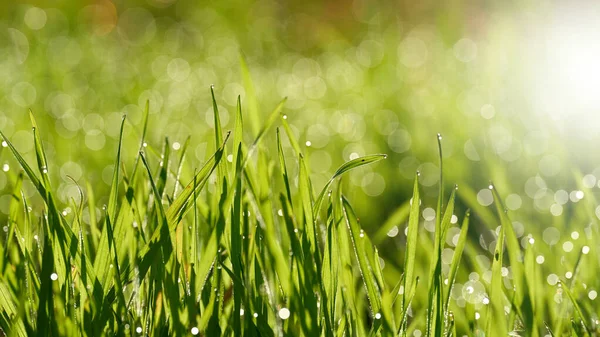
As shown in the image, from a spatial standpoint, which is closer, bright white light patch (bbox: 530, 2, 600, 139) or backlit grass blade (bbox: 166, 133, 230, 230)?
backlit grass blade (bbox: 166, 133, 230, 230)

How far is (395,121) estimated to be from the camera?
74.2 inches

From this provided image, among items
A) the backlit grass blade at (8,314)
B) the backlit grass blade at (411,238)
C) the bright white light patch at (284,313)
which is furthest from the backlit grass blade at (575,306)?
the backlit grass blade at (8,314)

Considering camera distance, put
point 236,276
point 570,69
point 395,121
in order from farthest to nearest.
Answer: point 570,69 < point 395,121 < point 236,276

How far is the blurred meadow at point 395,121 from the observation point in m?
0.99

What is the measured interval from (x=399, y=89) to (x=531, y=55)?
450mm

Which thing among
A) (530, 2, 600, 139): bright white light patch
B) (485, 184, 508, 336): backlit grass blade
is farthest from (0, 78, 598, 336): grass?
(530, 2, 600, 139): bright white light patch

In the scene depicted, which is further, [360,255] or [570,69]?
[570,69]

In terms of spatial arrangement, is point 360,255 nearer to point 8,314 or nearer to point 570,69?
point 8,314

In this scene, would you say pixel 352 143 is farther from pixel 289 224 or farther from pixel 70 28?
pixel 70 28

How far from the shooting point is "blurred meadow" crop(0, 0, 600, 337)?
38.9 inches

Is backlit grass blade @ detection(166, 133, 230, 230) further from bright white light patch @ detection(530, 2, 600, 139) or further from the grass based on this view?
bright white light patch @ detection(530, 2, 600, 139)

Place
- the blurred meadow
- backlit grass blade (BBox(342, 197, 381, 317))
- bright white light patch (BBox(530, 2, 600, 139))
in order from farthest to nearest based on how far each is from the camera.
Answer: bright white light patch (BBox(530, 2, 600, 139)) → the blurred meadow → backlit grass blade (BBox(342, 197, 381, 317))

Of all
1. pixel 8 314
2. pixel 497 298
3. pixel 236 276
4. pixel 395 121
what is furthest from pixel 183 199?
pixel 395 121

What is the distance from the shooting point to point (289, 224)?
0.69m
